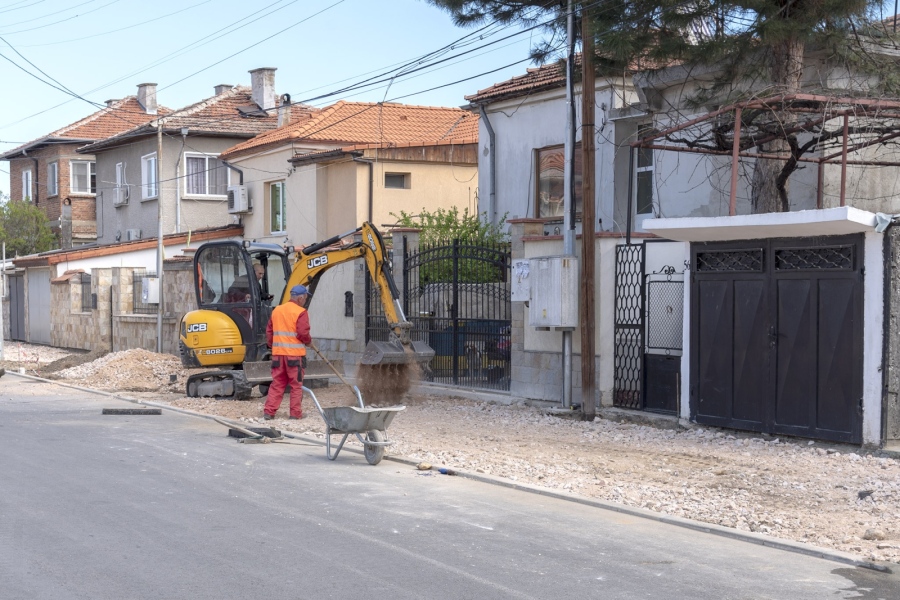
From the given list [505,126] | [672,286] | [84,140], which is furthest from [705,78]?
[84,140]

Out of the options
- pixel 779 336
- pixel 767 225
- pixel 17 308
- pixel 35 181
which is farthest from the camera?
pixel 35 181

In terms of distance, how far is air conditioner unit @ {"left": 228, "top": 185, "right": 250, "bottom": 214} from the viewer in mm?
31062

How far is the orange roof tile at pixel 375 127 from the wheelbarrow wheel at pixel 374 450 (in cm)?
1754

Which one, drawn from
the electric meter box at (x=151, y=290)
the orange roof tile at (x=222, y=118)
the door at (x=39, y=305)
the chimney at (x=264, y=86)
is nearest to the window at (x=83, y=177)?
the orange roof tile at (x=222, y=118)

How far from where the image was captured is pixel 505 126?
74.4 ft

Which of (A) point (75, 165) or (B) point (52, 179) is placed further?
(B) point (52, 179)

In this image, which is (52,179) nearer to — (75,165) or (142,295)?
(75,165)

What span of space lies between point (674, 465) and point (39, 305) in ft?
92.2

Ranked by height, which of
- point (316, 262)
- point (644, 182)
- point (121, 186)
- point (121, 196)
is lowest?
point (316, 262)

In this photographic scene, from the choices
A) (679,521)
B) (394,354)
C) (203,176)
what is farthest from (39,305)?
(679,521)

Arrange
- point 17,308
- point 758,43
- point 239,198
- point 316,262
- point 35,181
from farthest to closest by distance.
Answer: point 35,181, point 17,308, point 239,198, point 316,262, point 758,43

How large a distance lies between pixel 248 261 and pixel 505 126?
24.2 ft

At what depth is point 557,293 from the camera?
14461 millimetres

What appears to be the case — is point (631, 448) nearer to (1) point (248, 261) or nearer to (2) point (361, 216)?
(1) point (248, 261)
